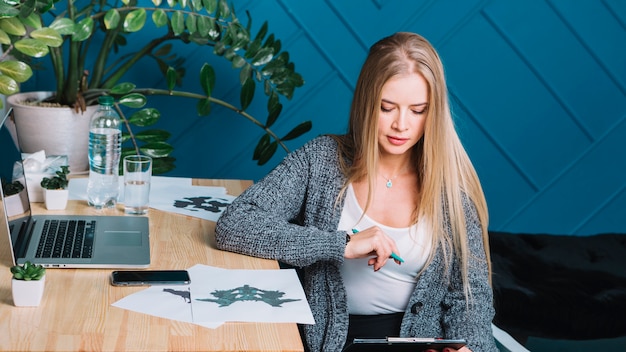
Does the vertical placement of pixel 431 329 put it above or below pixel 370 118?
below

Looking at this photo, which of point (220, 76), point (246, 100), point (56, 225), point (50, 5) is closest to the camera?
point (56, 225)

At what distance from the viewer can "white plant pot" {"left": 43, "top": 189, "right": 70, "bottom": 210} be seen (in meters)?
2.00

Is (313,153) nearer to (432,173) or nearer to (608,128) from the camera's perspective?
(432,173)

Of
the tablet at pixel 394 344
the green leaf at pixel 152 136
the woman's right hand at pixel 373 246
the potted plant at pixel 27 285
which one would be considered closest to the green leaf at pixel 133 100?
the green leaf at pixel 152 136

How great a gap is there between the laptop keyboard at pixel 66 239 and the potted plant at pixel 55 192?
4.9 inches

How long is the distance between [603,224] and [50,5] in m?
2.34

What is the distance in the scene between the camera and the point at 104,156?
217 centimetres

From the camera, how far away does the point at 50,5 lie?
7.07ft

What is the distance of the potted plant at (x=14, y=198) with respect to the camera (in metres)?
1.68

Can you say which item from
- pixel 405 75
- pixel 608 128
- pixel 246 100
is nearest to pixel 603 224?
pixel 608 128

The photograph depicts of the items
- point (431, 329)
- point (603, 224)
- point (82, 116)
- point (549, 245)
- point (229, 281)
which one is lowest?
point (603, 224)

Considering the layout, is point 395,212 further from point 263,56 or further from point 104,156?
point 263,56

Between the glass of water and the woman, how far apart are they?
0.91 ft

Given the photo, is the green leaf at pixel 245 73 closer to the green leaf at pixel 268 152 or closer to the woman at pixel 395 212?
the green leaf at pixel 268 152
